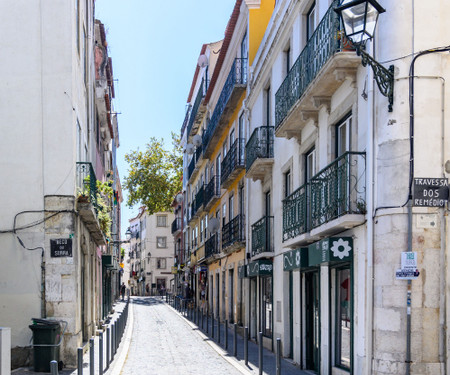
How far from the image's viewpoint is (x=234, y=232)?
25484mm

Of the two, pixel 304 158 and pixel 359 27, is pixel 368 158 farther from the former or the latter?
pixel 304 158

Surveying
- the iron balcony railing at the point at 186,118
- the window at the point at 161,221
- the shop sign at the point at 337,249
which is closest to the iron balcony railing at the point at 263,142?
the shop sign at the point at 337,249

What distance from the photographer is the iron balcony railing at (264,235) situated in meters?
19.2

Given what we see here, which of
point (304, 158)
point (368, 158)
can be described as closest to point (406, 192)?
point (368, 158)

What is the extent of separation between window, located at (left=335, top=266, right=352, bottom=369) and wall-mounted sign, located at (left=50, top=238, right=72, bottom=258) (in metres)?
5.62

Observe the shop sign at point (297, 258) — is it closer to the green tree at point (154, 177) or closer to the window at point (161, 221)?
the green tree at point (154, 177)

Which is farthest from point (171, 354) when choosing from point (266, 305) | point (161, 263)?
point (161, 263)

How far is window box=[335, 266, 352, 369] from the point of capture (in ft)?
39.0

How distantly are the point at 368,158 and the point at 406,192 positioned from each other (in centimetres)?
93

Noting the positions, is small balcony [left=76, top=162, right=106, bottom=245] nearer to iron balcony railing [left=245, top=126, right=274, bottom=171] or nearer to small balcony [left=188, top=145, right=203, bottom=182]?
iron balcony railing [left=245, top=126, right=274, bottom=171]

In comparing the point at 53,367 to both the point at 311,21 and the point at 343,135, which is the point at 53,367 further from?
the point at 311,21

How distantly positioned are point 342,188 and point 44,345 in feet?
21.3

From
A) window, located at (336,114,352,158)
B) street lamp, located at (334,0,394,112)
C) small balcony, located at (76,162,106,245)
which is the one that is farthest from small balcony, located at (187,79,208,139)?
street lamp, located at (334,0,394,112)

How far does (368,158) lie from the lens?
1020 cm
